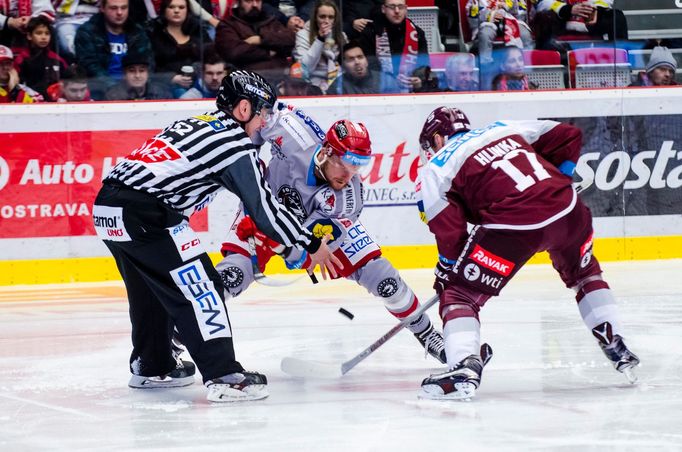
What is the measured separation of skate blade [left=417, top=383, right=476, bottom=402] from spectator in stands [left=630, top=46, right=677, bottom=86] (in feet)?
16.4

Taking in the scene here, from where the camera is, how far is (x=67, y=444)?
3299 millimetres

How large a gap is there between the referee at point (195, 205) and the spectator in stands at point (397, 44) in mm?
4119

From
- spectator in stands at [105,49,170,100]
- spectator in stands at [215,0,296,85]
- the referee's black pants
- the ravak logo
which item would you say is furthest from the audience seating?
the referee's black pants

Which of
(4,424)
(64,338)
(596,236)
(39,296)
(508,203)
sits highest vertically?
(508,203)

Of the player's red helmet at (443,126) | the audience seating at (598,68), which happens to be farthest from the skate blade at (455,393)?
the audience seating at (598,68)

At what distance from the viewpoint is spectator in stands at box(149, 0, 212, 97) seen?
7.75 metres

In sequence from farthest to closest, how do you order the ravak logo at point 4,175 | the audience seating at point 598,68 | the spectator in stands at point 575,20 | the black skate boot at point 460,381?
the spectator in stands at point 575,20 → the audience seating at point 598,68 → the ravak logo at point 4,175 → the black skate boot at point 460,381

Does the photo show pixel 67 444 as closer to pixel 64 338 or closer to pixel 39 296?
pixel 64 338

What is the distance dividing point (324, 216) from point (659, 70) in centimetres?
450

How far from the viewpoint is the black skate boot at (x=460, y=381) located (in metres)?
3.64

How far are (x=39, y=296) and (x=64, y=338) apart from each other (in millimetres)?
1547

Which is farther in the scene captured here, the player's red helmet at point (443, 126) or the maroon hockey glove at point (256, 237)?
the maroon hockey glove at point (256, 237)

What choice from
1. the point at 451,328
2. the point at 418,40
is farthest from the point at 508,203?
the point at 418,40

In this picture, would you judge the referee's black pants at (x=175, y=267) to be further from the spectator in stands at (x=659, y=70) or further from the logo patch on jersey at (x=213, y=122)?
the spectator in stands at (x=659, y=70)
